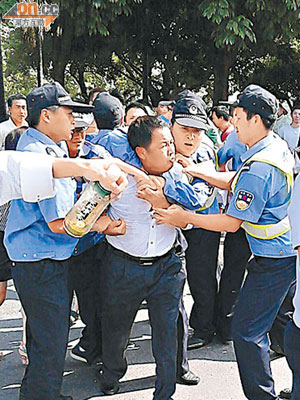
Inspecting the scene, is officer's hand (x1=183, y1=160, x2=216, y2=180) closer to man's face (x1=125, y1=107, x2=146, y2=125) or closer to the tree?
man's face (x1=125, y1=107, x2=146, y2=125)

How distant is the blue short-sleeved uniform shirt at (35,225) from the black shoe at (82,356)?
1.23 m

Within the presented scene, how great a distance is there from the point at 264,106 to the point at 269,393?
1555mm

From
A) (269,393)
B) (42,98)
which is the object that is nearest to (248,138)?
(42,98)

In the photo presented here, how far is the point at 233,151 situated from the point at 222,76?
11.5 metres

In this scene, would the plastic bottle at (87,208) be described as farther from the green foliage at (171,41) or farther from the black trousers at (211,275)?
the green foliage at (171,41)

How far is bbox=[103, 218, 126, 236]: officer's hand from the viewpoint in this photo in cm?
313

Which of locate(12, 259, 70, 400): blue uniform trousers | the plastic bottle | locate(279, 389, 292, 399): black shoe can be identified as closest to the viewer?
the plastic bottle

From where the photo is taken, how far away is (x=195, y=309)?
14.4 ft

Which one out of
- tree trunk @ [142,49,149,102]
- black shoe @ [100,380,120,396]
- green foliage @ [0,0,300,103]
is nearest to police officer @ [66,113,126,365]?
black shoe @ [100,380,120,396]

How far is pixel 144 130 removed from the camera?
121 inches

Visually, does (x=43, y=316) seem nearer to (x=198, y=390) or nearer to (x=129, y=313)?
(x=129, y=313)

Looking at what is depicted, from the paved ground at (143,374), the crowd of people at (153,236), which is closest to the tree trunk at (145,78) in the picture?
the paved ground at (143,374)

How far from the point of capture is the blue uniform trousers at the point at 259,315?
3.10 meters

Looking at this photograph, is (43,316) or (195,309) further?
(195,309)
